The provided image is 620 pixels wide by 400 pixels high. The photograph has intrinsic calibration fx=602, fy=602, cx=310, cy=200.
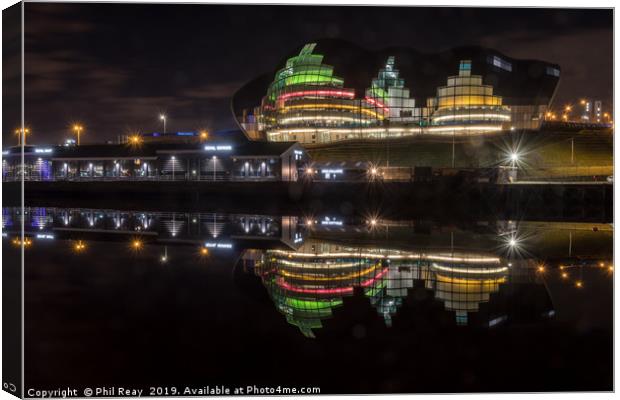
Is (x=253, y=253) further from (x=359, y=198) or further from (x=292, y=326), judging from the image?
(x=359, y=198)

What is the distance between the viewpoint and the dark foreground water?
5.44 meters

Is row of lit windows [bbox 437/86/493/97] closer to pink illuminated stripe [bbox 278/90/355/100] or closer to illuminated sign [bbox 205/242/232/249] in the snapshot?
pink illuminated stripe [bbox 278/90/355/100]

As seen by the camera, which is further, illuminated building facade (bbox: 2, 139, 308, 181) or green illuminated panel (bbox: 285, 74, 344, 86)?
green illuminated panel (bbox: 285, 74, 344, 86)

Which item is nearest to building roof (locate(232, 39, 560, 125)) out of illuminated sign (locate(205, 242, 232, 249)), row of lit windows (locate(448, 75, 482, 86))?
row of lit windows (locate(448, 75, 482, 86))

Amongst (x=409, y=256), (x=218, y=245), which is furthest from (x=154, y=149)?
(x=409, y=256)

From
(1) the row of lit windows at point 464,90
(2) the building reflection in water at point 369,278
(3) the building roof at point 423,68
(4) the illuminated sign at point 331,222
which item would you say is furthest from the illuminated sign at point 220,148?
(2) the building reflection in water at point 369,278

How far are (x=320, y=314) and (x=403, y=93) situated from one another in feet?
193

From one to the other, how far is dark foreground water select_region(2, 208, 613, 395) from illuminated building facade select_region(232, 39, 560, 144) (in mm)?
46909

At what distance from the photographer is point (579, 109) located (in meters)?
119

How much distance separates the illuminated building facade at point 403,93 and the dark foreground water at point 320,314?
4691 centimetres

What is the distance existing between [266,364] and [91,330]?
113 inches

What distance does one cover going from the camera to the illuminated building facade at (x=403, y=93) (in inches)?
2495

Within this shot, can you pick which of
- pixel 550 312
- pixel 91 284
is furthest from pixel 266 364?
pixel 91 284

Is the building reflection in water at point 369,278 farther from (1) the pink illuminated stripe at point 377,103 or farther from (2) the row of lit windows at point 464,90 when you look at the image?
(2) the row of lit windows at point 464,90
